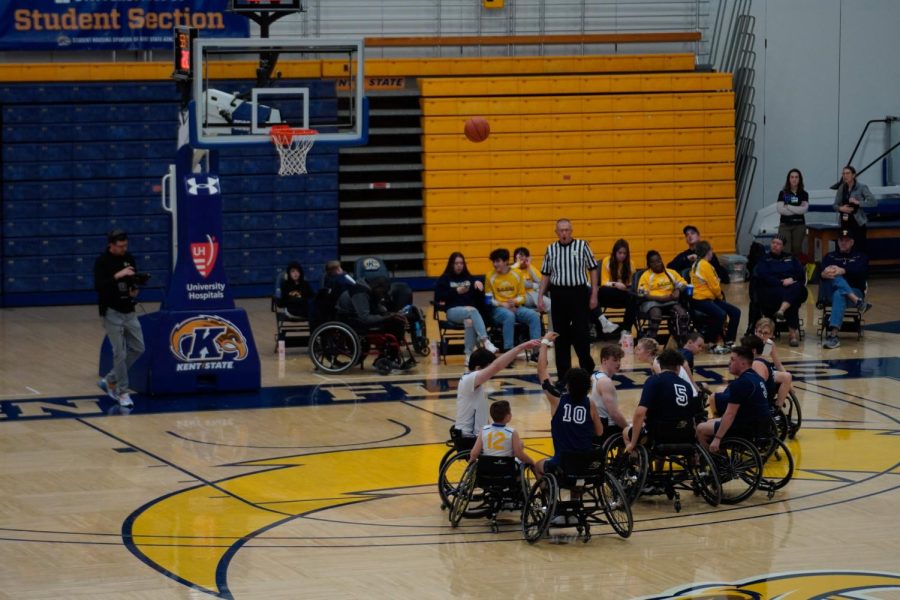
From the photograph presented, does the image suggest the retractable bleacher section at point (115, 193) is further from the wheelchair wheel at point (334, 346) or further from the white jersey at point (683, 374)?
the white jersey at point (683, 374)

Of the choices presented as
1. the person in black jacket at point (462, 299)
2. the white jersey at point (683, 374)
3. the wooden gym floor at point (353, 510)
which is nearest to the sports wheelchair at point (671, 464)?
the wooden gym floor at point (353, 510)

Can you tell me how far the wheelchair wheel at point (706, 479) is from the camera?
1076 centimetres

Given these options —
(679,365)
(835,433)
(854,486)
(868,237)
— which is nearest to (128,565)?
(679,365)

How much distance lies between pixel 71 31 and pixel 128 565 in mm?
16298

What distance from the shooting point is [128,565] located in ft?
30.9

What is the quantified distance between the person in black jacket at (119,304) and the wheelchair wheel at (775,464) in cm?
652

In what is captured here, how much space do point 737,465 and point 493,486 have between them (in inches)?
80.2

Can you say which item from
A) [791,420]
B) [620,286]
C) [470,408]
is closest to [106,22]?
[620,286]

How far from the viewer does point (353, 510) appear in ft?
35.9

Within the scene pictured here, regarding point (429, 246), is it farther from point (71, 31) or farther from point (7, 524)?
point (7, 524)

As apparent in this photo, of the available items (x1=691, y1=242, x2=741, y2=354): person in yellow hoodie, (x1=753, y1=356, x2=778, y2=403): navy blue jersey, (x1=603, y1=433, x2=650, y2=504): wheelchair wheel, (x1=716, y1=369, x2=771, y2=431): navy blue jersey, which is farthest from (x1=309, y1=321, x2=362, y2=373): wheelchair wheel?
(x1=716, y1=369, x2=771, y2=431): navy blue jersey

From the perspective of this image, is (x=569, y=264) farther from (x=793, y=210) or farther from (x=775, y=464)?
(x=793, y=210)

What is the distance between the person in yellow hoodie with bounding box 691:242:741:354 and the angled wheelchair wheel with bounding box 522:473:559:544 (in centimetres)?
889

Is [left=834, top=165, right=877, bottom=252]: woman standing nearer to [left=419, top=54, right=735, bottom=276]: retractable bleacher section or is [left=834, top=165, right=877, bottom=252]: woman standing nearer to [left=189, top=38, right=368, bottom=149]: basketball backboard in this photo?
[left=419, top=54, right=735, bottom=276]: retractable bleacher section
